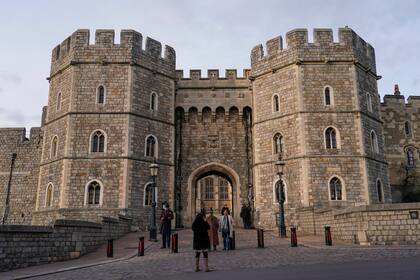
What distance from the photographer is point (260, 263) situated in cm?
1017

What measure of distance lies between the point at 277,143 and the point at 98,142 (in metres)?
9.62

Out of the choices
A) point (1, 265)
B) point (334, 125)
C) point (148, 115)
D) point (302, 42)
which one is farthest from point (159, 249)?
point (302, 42)

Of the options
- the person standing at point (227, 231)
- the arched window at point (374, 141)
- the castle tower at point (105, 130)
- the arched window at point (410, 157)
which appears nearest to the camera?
the person standing at point (227, 231)

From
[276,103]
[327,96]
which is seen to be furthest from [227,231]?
[327,96]

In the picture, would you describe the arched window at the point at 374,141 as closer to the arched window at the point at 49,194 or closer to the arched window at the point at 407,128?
the arched window at the point at 407,128

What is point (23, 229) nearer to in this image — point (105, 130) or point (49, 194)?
point (105, 130)

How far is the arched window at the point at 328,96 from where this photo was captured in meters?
21.9

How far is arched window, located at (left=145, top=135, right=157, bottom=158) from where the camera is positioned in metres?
22.5

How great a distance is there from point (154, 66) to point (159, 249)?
12.2 meters

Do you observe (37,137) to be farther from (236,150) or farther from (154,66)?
(236,150)

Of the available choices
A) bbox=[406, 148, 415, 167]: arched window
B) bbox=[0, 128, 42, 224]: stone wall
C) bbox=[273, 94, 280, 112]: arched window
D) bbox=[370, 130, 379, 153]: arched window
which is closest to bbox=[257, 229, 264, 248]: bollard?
bbox=[273, 94, 280, 112]: arched window

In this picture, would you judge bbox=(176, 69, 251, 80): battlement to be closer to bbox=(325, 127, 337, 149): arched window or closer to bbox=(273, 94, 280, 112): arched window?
bbox=(273, 94, 280, 112): arched window

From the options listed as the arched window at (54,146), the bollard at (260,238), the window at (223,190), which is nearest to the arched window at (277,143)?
the bollard at (260,238)

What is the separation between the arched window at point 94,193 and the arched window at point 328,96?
12728 millimetres
